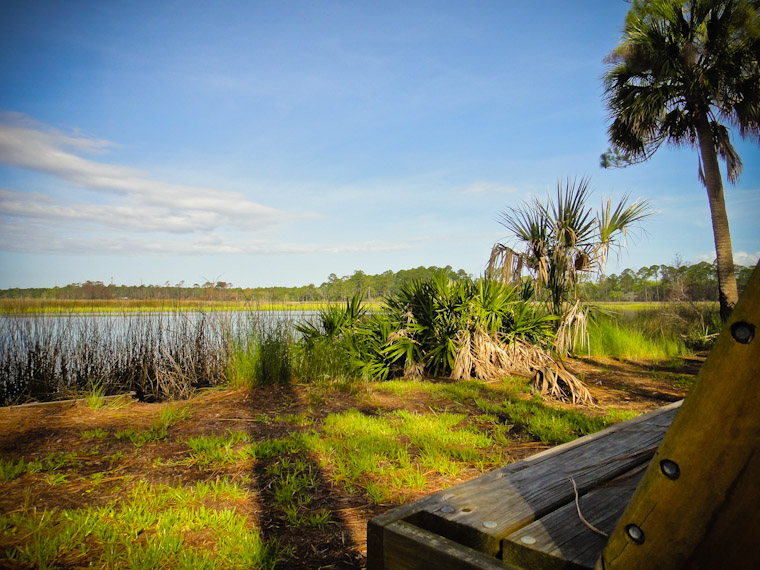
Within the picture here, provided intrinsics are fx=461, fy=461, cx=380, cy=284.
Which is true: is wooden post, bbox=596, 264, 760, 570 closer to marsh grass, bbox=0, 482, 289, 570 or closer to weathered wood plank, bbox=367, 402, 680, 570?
weathered wood plank, bbox=367, 402, 680, 570

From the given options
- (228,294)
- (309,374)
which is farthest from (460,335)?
(228,294)

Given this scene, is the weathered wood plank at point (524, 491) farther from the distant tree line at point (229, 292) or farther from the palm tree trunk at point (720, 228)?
the palm tree trunk at point (720, 228)

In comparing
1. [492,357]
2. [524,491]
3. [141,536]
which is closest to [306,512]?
[141,536]

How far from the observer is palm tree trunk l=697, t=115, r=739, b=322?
11273 mm

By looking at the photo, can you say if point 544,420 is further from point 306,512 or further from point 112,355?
point 112,355

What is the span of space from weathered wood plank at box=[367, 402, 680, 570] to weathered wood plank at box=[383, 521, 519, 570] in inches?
→ 1.2

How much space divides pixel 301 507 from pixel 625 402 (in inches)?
187

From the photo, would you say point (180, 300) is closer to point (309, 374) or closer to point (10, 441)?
point (309, 374)

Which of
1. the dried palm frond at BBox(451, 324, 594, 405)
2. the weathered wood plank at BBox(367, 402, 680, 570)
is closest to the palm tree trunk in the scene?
the dried palm frond at BBox(451, 324, 594, 405)

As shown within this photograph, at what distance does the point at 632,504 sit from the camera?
62 cm

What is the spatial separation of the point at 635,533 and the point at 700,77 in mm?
14859

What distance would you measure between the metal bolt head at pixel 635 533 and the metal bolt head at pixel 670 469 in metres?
0.10

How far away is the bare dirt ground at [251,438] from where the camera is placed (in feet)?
9.14

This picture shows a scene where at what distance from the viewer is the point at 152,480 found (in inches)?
138
